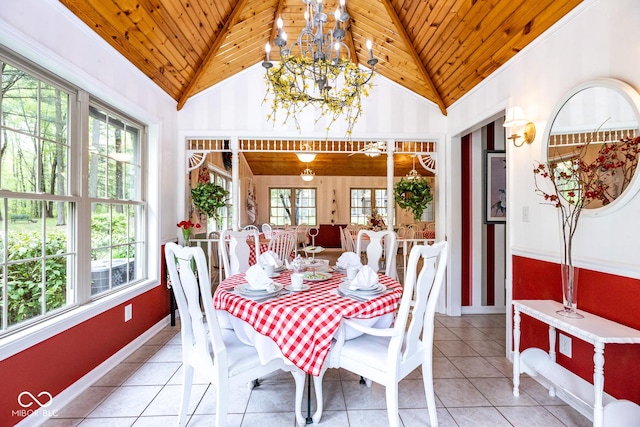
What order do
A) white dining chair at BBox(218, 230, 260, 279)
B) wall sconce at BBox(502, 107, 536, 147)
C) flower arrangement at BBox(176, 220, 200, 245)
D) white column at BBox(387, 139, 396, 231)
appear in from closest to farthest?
1. wall sconce at BBox(502, 107, 536, 147)
2. white dining chair at BBox(218, 230, 260, 279)
3. flower arrangement at BBox(176, 220, 200, 245)
4. white column at BBox(387, 139, 396, 231)

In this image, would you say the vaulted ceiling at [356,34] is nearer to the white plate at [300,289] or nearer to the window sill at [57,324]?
the window sill at [57,324]

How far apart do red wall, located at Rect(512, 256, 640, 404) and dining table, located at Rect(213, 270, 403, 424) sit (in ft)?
3.94

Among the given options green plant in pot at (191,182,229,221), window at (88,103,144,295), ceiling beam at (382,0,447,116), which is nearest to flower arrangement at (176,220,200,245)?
green plant in pot at (191,182,229,221)

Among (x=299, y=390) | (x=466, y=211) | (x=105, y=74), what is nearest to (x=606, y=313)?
(x=299, y=390)

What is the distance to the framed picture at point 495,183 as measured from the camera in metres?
4.06

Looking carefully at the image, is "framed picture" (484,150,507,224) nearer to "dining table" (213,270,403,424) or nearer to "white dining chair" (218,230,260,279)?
"dining table" (213,270,403,424)

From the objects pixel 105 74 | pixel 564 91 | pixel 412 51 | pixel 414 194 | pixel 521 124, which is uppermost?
pixel 412 51

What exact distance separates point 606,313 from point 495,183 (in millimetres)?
2408

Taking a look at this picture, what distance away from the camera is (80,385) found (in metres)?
2.30

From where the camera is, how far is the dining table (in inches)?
66.4

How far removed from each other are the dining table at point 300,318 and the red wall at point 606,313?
3.94 ft

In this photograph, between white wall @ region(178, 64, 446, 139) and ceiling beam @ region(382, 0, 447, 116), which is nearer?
ceiling beam @ region(382, 0, 447, 116)

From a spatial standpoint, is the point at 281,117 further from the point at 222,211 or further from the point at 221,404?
the point at 222,211

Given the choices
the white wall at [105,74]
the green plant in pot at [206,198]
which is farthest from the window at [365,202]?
the white wall at [105,74]
